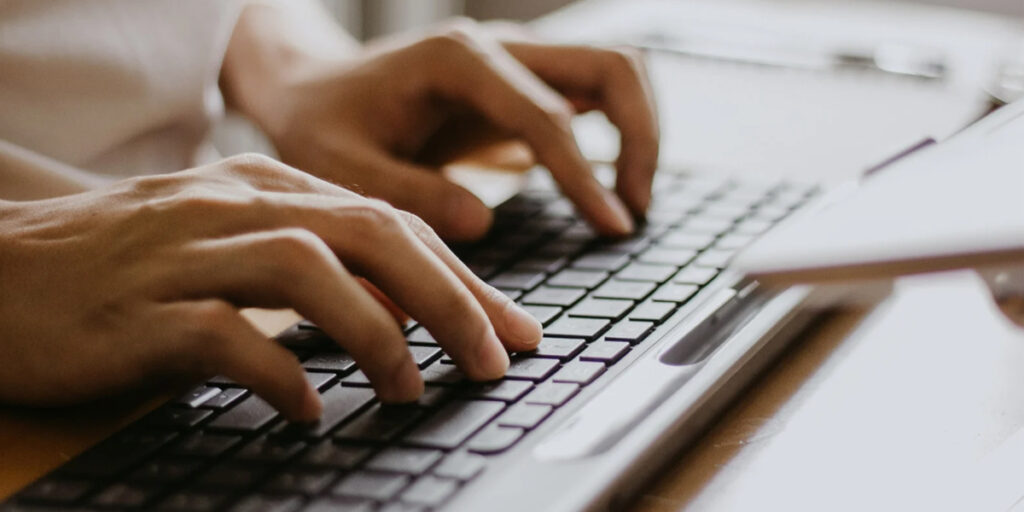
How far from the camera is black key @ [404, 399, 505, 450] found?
405 millimetres

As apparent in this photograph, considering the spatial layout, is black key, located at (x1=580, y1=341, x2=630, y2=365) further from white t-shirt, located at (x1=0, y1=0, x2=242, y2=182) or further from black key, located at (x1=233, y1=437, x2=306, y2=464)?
white t-shirt, located at (x1=0, y1=0, x2=242, y2=182)

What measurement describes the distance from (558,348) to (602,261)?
0.48 feet

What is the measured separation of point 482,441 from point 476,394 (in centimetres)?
4

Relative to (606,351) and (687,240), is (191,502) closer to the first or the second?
(606,351)

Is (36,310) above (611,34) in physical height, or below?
below

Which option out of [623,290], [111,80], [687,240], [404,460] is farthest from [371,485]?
[111,80]

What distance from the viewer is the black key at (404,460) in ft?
1.26

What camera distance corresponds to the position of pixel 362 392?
45 cm

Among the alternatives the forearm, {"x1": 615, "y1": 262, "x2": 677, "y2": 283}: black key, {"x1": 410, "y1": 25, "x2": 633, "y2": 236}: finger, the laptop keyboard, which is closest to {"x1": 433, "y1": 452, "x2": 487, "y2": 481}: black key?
the laptop keyboard

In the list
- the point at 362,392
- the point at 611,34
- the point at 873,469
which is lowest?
the point at 873,469

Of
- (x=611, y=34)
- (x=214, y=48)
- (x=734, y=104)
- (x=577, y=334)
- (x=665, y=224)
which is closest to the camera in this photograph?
(x=577, y=334)

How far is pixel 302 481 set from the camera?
14.9 inches

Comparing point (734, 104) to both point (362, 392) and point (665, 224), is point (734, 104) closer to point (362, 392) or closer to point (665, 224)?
point (665, 224)

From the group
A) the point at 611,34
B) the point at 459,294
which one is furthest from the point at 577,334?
the point at 611,34
